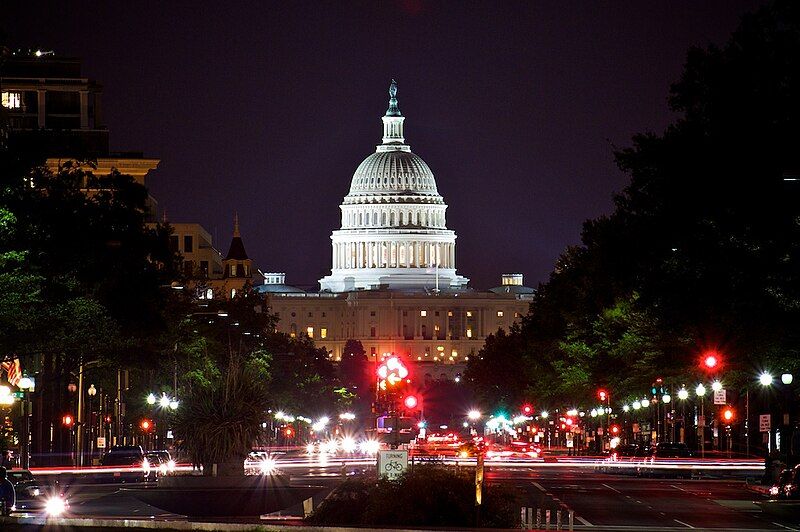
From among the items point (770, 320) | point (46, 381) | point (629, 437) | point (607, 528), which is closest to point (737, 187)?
point (770, 320)

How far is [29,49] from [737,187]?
74.8 m

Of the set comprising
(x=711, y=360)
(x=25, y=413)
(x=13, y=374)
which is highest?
(x=711, y=360)

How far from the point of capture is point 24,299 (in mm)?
54312

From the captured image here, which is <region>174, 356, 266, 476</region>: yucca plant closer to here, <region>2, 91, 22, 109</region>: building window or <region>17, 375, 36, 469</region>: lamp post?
<region>17, 375, 36, 469</region>: lamp post

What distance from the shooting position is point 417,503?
3753 centimetres

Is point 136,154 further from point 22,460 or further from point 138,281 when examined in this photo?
point 138,281

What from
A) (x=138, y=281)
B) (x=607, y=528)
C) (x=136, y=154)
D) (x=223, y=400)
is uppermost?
(x=136, y=154)

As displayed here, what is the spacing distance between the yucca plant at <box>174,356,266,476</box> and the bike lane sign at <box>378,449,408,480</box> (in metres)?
3.43

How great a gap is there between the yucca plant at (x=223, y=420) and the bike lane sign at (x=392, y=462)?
11.3 feet

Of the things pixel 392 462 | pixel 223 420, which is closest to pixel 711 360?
pixel 223 420

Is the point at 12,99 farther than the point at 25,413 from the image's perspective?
Yes

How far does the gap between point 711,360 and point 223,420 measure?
27.9 metres

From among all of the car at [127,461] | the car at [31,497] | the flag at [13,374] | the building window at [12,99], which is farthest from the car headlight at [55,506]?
the building window at [12,99]

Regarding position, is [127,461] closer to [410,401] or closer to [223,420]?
[410,401]
